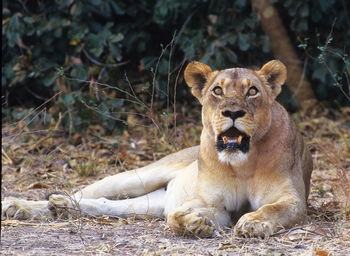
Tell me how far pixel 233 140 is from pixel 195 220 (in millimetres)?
511

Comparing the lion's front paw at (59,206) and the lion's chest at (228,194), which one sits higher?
the lion's chest at (228,194)

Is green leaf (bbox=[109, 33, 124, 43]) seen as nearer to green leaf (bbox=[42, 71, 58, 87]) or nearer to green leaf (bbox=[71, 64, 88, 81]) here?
green leaf (bbox=[71, 64, 88, 81])

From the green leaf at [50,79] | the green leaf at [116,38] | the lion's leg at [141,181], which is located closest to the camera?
the lion's leg at [141,181]

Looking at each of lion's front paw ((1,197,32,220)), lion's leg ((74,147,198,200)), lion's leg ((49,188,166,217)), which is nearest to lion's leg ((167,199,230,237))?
lion's leg ((49,188,166,217))

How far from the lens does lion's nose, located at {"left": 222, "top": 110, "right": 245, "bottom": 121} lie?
12.1 feet

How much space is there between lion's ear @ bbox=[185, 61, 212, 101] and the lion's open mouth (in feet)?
1.91

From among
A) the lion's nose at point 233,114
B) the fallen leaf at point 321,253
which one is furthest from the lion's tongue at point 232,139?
the fallen leaf at point 321,253

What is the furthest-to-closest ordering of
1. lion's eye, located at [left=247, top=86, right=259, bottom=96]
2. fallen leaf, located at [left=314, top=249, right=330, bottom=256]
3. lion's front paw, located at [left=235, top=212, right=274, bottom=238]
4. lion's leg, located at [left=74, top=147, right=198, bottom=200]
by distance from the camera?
lion's leg, located at [left=74, top=147, right=198, bottom=200], lion's eye, located at [left=247, top=86, right=259, bottom=96], lion's front paw, located at [left=235, top=212, right=274, bottom=238], fallen leaf, located at [left=314, top=249, right=330, bottom=256]

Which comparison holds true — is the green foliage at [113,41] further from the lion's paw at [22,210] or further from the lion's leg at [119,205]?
the lion's paw at [22,210]

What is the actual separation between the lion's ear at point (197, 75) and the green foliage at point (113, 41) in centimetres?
233

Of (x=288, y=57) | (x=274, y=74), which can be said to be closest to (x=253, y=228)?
(x=274, y=74)

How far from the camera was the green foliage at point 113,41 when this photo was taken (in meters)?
6.89

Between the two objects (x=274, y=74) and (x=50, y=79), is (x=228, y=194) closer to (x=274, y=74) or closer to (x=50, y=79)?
(x=274, y=74)

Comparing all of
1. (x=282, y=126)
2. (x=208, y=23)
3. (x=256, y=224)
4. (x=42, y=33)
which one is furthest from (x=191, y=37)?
(x=256, y=224)
